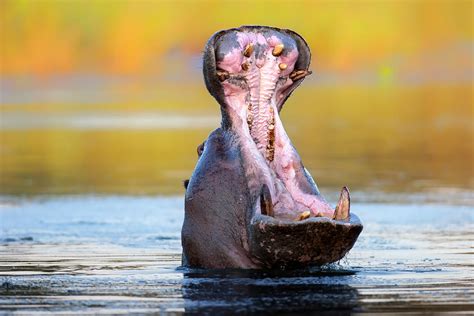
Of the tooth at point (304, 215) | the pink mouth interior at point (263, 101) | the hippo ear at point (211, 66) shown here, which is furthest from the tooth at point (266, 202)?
the hippo ear at point (211, 66)

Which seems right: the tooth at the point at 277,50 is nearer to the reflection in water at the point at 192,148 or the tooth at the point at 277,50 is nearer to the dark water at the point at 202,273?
the dark water at the point at 202,273

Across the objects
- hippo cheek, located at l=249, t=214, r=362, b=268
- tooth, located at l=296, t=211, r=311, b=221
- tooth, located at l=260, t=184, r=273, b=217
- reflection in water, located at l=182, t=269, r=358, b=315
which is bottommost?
reflection in water, located at l=182, t=269, r=358, b=315

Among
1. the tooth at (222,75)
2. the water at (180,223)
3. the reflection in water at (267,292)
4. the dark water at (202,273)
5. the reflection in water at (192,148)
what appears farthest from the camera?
the reflection in water at (192,148)

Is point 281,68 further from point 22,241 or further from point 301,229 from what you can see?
point 22,241

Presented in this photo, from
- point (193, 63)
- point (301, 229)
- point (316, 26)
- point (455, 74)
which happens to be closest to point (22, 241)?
point (193, 63)

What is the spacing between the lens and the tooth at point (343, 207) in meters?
9.20

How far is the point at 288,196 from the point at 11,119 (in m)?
34.3

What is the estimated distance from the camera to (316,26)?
108812 millimetres

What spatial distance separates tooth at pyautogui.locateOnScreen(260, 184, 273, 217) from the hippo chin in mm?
85

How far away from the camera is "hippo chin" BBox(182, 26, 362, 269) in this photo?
956 centimetres

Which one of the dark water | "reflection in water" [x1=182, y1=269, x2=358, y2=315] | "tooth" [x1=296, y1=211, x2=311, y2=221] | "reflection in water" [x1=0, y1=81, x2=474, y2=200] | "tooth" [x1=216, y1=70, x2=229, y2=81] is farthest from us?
"reflection in water" [x1=0, y1=81, x2=474, y2=200]

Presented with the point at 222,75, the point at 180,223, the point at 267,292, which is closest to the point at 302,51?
the point at 222,75

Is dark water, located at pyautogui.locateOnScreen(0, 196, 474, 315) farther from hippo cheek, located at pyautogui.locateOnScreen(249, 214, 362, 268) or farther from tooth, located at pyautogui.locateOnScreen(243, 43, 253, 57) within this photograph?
tooth, located at pyautogui.locateOnScreen(243, 43, 253, 57)

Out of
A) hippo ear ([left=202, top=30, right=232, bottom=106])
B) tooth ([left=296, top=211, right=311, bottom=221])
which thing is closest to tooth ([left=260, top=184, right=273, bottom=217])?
tooth ([left=296, top=211, right=311, bottom=221])
